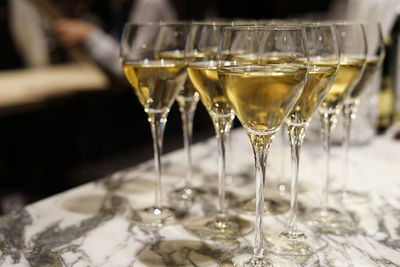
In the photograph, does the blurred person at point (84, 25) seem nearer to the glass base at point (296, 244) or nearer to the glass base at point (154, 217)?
the glass base at point (154, 217)

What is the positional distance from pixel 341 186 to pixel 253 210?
268mm

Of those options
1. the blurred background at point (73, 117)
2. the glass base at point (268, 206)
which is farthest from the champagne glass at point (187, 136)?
the blurred background at point (73, 117)

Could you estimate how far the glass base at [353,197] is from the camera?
0.94m

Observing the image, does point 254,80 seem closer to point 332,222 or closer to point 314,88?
point 314,88

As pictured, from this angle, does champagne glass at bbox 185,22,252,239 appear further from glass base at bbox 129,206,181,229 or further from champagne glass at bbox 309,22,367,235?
champagne glass at bbox 309,22,367,235

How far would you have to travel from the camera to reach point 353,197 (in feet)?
3.15

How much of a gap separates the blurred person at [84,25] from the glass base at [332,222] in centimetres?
165

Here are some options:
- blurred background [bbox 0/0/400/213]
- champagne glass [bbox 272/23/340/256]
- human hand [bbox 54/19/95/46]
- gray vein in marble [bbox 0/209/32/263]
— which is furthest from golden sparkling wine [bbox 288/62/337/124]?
human hand [bbox 54/19/95/46]

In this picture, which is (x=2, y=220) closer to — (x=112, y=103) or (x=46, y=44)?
(x=112, y=103)

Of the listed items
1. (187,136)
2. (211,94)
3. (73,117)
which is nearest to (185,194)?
(187,136)

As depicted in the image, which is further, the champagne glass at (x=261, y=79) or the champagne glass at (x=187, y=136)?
the champagne glass at (x=187, y=136)

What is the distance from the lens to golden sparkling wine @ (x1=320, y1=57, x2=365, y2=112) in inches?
32.7

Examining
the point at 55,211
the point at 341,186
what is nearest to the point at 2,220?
the point at 55,211

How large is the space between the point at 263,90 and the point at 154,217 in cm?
37
